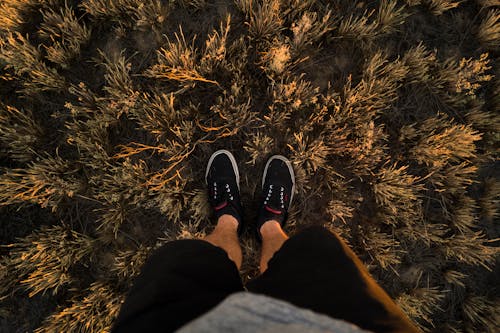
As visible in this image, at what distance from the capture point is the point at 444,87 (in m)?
2.35

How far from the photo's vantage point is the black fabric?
1.07 metres

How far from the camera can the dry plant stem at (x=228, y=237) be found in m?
2.18

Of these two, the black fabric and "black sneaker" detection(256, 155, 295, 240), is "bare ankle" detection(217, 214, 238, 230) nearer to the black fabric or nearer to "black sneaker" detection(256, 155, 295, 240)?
"black sneaker" detection(256, 155, 295, 240)

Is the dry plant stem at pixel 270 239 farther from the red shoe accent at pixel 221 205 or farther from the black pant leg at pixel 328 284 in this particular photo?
the black pant leg at pixel 328 284

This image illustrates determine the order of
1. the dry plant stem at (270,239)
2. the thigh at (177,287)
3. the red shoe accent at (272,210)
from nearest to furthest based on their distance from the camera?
the thigh at (177,287) → the dry plant stem at (270,239) → the red shoe accent at (272,210)

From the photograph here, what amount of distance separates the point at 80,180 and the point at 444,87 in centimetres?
300

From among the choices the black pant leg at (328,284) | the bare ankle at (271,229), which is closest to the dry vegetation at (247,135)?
the bare ankle at (271,229)

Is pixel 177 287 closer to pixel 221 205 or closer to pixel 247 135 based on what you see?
pixel 221 205

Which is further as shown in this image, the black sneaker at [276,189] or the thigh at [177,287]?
the black sneaker at [276,189]

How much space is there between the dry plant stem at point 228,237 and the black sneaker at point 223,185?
0.05 m

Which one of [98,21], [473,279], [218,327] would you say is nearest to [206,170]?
[98,21]

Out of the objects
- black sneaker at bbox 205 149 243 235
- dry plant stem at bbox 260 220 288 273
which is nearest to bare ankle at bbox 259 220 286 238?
dry plant stem at bbox 260 220 288 273

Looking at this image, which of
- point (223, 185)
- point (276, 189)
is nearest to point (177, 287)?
point (223, 185)

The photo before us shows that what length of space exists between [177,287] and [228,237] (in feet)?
3.47
